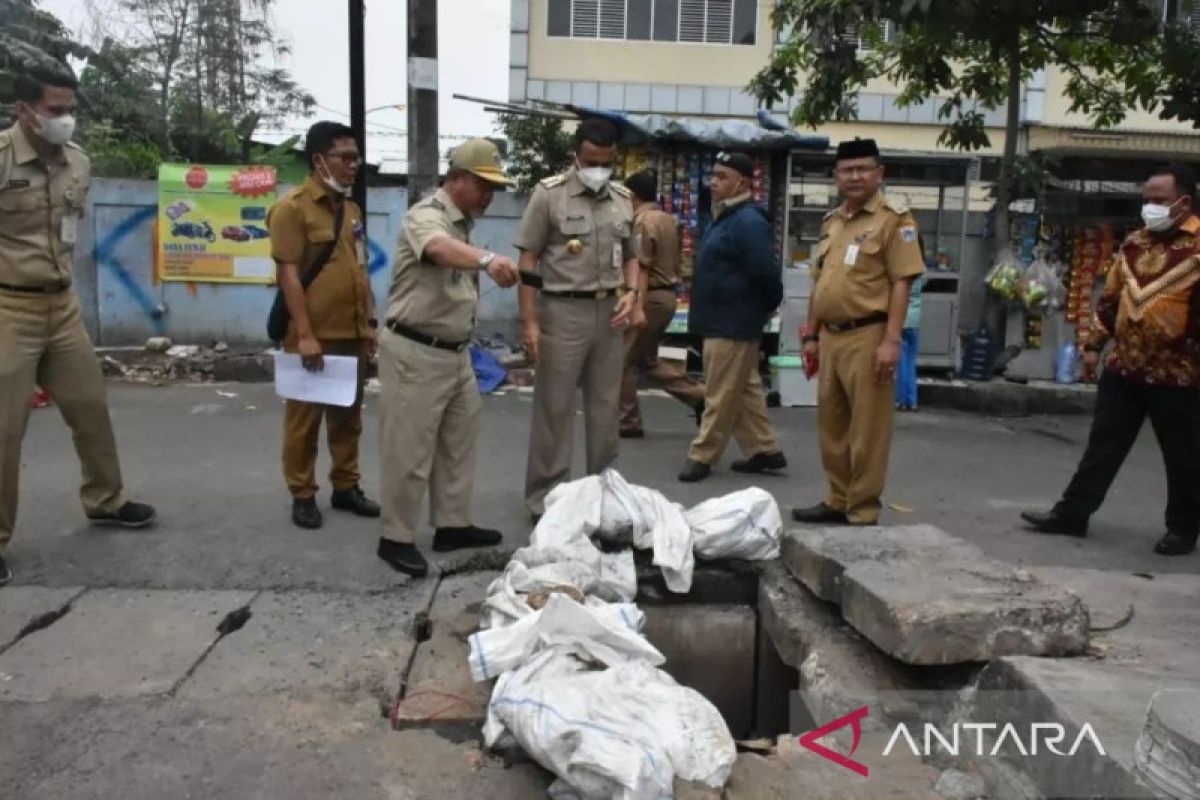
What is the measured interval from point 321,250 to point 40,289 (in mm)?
1141

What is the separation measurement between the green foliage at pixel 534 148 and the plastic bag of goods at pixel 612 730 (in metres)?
8.57

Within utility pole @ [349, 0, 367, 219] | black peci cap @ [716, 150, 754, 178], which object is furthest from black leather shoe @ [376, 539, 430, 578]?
utility pole @ [349, 0, 367, 219]

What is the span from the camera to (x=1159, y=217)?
4.60 m

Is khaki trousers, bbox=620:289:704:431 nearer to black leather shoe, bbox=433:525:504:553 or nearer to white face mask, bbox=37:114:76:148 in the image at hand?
black leather shoe, bbox=433:525:504:553

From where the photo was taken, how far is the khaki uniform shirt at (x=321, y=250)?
4.53 m

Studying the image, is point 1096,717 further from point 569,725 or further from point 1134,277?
point 1134,277

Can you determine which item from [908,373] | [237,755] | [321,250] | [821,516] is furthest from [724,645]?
[908,373]

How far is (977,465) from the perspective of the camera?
6.77 metres

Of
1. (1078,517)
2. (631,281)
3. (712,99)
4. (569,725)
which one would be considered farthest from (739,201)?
(712,99)

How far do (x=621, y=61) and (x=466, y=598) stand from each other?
11817mm

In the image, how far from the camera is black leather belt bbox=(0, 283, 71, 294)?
4160mm

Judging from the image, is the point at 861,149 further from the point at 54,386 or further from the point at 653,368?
the point at 54,386

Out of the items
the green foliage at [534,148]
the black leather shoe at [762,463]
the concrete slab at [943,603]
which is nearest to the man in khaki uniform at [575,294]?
the concrete slab at [943,603]

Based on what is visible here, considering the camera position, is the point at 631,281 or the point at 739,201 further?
the point at 739,201
